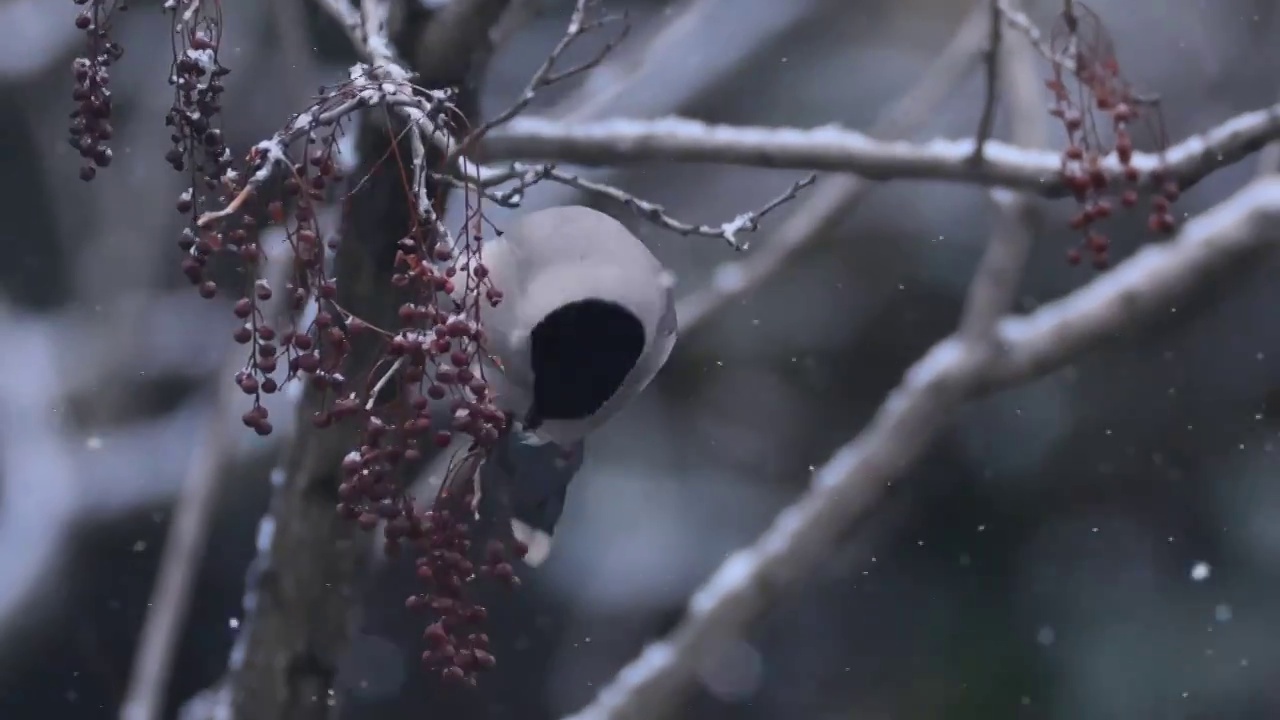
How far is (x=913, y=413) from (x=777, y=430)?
172 millimetres

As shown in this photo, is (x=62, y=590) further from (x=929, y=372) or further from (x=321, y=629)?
(x=929, y=372)

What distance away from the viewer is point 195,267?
0.66m

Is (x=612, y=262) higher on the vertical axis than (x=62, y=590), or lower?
lower

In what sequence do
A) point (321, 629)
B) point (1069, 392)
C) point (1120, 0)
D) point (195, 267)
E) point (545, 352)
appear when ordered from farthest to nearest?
point (1069, 392) < point (1120, 0) < point (321, 629) < point (545, 352) < point (195, 267)

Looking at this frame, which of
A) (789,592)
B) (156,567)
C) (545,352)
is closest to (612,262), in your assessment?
(545,352)

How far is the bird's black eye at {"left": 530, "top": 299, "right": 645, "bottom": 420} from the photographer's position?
3.13 ft

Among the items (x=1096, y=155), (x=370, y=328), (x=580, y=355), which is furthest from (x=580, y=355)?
(x=1096, y=155)

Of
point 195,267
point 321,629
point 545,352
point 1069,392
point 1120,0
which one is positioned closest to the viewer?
point 195,267

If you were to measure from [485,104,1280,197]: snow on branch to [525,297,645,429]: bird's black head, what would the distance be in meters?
0.23

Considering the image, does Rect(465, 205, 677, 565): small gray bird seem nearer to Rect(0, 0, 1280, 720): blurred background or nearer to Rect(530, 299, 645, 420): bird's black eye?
Rect(530, 299, 645, 420): bird's black eye

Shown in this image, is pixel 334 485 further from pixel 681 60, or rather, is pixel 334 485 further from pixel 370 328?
pixel 681 60

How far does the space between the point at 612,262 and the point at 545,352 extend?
0.44 feet

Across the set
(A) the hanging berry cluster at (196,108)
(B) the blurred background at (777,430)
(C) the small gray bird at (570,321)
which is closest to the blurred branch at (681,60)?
(B) the blurred background at (777,430)

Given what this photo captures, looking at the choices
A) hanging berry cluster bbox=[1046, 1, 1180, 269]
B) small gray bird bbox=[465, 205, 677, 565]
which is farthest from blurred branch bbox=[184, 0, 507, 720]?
hanging berry cluster bbox=[1046, 1, 1180, 269]
